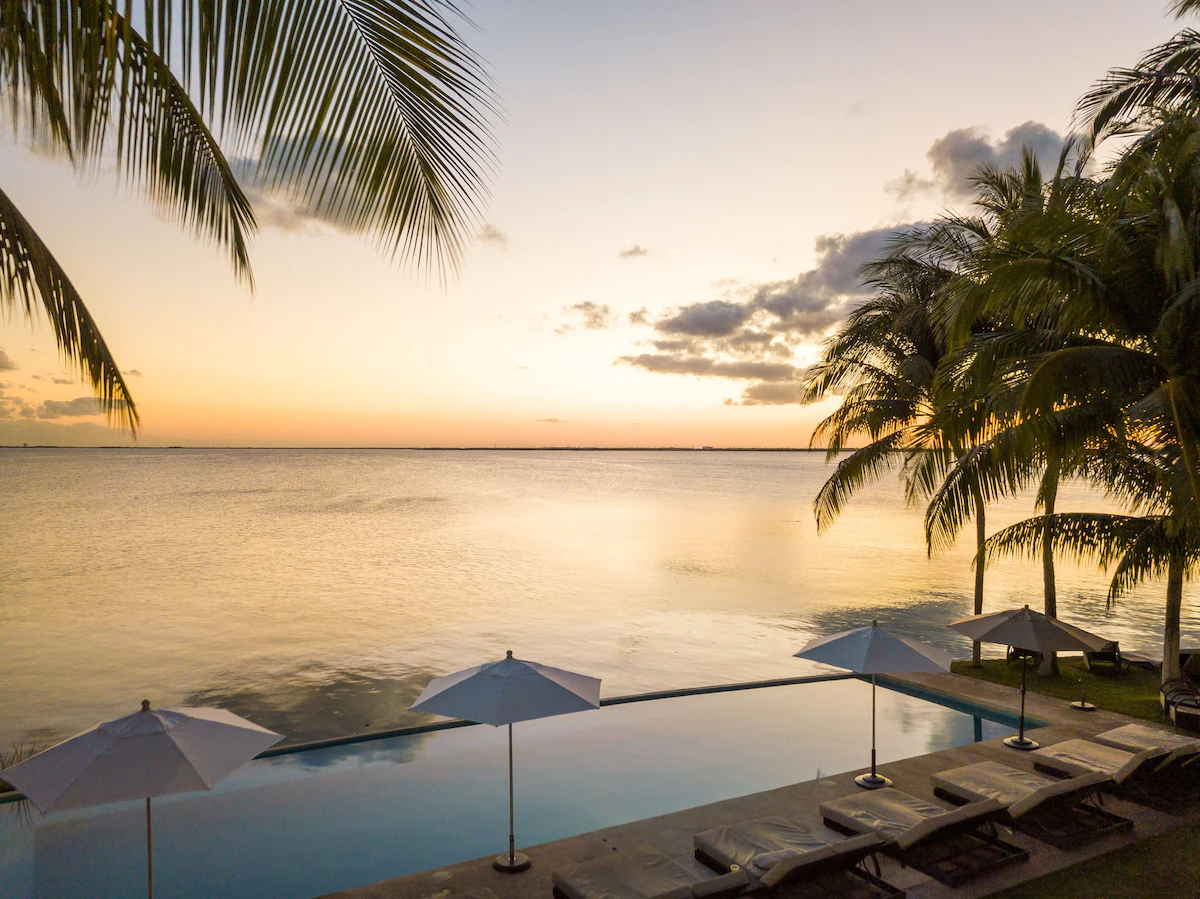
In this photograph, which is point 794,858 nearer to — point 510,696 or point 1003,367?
point 510,696

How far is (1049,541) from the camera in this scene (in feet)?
36.2

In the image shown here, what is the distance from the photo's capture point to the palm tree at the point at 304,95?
8.43ft


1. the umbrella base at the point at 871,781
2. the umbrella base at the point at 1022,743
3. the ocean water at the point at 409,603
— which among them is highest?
the umbrella base at the point at 871,781

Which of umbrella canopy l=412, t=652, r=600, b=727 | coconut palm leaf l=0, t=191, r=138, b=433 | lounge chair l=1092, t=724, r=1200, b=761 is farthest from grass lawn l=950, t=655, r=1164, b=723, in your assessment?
coconut palm leaf l=0, t=191, r=138, b=433

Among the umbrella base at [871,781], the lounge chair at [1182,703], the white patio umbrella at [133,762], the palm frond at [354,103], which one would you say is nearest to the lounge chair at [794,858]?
the umbrella base at [871,781]

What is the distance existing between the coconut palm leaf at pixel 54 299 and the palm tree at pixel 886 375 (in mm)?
12247

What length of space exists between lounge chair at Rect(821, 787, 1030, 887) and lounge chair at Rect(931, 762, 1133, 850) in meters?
0.27

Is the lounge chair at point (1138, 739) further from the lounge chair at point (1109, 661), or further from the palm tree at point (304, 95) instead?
the palm tree at point (304, 95)

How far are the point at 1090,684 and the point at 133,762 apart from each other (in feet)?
46.0

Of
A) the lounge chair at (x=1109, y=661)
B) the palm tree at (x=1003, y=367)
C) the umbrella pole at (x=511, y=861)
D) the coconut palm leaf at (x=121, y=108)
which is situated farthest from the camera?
the lounge chair at (x=1109, y=661)

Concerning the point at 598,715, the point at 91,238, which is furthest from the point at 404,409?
the point at 91,238

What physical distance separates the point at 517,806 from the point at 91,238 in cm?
752

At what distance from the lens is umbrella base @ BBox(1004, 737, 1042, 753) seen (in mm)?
9391

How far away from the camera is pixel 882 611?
25.0 m
